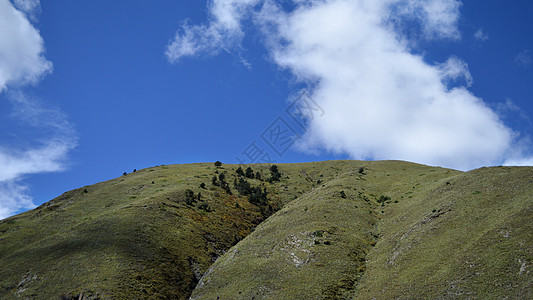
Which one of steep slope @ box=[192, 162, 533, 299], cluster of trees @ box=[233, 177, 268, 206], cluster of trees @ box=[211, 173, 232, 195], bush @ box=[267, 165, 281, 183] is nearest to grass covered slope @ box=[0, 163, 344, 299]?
cluster of trees @ box=[211, 173, 232, 195]

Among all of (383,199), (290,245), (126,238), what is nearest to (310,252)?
(290,245)

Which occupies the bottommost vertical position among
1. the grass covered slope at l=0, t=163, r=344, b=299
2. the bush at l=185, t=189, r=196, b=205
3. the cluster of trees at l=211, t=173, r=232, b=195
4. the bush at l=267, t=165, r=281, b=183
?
the grass covered slope at l=0, t=163, r=344, b=299

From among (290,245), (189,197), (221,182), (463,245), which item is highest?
(221,182)

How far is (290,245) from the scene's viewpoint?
4303 cm

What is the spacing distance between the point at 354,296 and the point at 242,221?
32.2m

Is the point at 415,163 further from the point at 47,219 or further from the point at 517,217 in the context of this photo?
the point at 47,219

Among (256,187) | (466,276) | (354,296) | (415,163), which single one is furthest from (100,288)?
(415,163)

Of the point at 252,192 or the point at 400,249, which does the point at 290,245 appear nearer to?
the point at 400,249

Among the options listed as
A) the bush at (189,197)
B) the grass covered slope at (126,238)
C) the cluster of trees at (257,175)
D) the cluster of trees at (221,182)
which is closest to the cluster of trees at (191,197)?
the bush at (189,197)

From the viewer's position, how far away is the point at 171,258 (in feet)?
145

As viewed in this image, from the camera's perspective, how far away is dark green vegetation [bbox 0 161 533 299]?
29469mm

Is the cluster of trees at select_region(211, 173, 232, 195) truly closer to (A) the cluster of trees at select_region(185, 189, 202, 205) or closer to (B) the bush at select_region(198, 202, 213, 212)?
(A) the cluster of trees at select_region(185, 189, 202, 205)

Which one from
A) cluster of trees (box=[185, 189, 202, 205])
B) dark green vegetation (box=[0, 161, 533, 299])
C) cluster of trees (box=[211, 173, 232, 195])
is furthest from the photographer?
cluster of trees (box=[211, 173, 232, 195])

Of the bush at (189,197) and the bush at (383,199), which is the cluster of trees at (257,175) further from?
the bush at (383,199)
